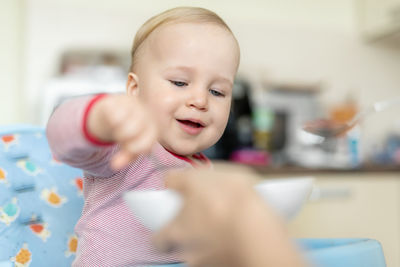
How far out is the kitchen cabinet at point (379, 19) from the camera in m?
2.63

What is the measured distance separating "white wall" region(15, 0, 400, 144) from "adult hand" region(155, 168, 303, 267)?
6.63 feet

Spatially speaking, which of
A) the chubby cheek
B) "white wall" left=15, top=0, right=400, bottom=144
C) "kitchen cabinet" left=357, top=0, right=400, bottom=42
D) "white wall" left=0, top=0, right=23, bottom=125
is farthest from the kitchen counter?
the chubby cheek

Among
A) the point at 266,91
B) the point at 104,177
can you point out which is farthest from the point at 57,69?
the point at 104,177

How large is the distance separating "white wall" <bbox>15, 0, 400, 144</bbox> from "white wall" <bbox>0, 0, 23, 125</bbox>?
0.05 meters

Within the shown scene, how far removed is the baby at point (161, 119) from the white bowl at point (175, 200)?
0.15 m

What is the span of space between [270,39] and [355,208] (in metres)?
1.06

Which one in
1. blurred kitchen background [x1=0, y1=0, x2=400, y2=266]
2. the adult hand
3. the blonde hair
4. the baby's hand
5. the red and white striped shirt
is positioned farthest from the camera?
blurred kitchen background [x1=0, y1=0, x2=400, y2=266]

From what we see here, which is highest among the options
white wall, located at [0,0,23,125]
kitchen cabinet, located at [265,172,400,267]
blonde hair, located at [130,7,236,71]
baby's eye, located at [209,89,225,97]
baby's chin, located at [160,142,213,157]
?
blonde hair, located at [130,7,236,71]

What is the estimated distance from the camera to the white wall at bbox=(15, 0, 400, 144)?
228cm

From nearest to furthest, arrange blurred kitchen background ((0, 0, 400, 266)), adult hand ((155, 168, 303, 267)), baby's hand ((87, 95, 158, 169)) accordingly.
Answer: adult hand ((155, 168, 303, 267))
baby's hand ((87, 95, 158, 169))
blurred kitchen background ((0, 0, 400, 266))

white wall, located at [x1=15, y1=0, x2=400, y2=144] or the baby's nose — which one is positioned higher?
the baby's nose

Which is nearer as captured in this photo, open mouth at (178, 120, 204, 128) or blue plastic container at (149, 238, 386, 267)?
blue plastic container at (149, 238, 386, 267)

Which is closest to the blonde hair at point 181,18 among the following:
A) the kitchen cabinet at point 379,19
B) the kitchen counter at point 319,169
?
the kitchen counter at point 319,169

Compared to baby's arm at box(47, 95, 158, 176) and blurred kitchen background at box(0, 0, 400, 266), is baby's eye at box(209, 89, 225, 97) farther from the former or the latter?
blurred kitchen background at box(0, 0, 400, 266)
